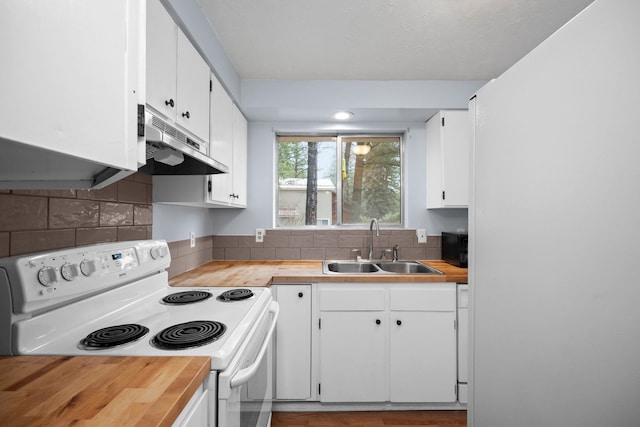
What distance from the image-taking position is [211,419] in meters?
0.82

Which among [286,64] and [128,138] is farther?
[286,64]

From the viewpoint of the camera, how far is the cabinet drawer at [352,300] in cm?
206

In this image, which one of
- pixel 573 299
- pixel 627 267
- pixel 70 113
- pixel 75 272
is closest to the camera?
pixel 70 113

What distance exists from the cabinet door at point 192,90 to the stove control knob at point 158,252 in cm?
60

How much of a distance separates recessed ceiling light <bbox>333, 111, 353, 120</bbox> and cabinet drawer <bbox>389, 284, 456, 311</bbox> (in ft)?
4.84

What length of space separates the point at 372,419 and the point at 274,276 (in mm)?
1149

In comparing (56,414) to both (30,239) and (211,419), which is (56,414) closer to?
(211,419)

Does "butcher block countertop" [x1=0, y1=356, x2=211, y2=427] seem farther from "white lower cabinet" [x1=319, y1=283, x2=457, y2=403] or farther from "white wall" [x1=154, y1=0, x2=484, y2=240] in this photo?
"white lower cabinet" [x1=319, y1=283, x2=457, y2=403]

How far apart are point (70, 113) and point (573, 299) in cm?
112

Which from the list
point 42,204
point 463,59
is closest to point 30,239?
point 42,204

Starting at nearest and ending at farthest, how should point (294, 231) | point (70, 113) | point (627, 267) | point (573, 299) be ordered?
point (70, 113)
point (627, 267)
point (573, 299)
point (294, 231)

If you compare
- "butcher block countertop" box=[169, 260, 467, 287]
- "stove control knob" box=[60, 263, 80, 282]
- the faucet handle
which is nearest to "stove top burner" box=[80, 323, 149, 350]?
"stove control knob" box=[60, 263, 80, 282]

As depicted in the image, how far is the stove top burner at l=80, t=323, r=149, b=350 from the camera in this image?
875mm

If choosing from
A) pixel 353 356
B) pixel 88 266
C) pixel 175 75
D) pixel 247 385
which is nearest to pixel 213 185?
pixel 175 75
